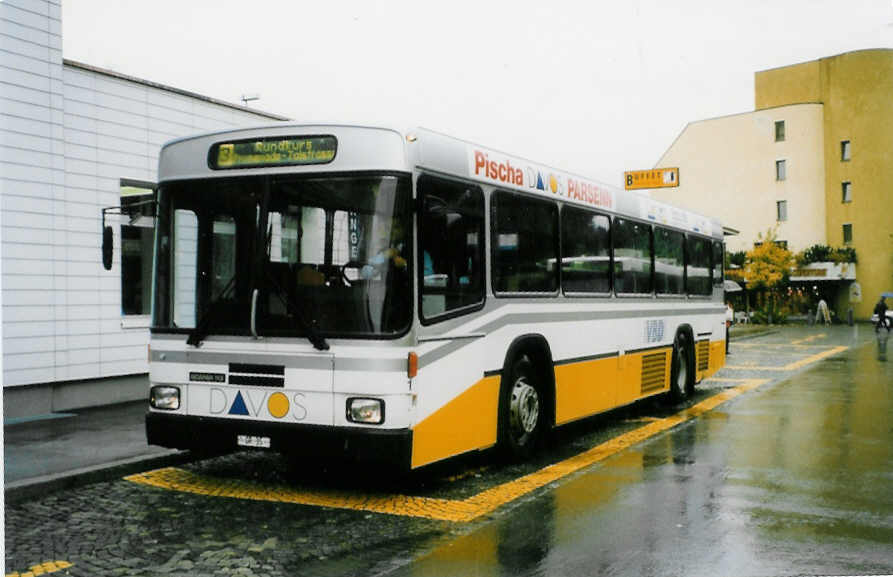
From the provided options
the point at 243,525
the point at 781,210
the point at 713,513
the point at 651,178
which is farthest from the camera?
the point at 781,210

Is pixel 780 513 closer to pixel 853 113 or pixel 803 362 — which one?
pixel 803 362

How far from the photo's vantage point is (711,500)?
23.1ft

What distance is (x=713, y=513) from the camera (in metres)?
6.62

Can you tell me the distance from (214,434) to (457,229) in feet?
8.57

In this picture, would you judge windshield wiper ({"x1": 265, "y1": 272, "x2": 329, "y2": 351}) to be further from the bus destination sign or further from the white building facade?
the white building facade

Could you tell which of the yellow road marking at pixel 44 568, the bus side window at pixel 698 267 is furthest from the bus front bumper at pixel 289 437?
the bus side window at pixel 698 267

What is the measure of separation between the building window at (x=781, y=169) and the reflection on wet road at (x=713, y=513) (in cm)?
5734

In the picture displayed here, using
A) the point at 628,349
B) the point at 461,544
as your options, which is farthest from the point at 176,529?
the point at 628,349

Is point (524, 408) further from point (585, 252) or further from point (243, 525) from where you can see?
point (243, 525)

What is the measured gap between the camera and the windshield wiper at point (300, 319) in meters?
6.70

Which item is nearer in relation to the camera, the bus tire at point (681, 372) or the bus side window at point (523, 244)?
the bus side window at point (523, 244)

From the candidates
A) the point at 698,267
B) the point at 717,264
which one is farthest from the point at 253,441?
the point at 717,264

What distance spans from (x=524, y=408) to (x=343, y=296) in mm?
2628

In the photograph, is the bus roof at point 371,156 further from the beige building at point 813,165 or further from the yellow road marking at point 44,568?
the beige building at point 813,165
